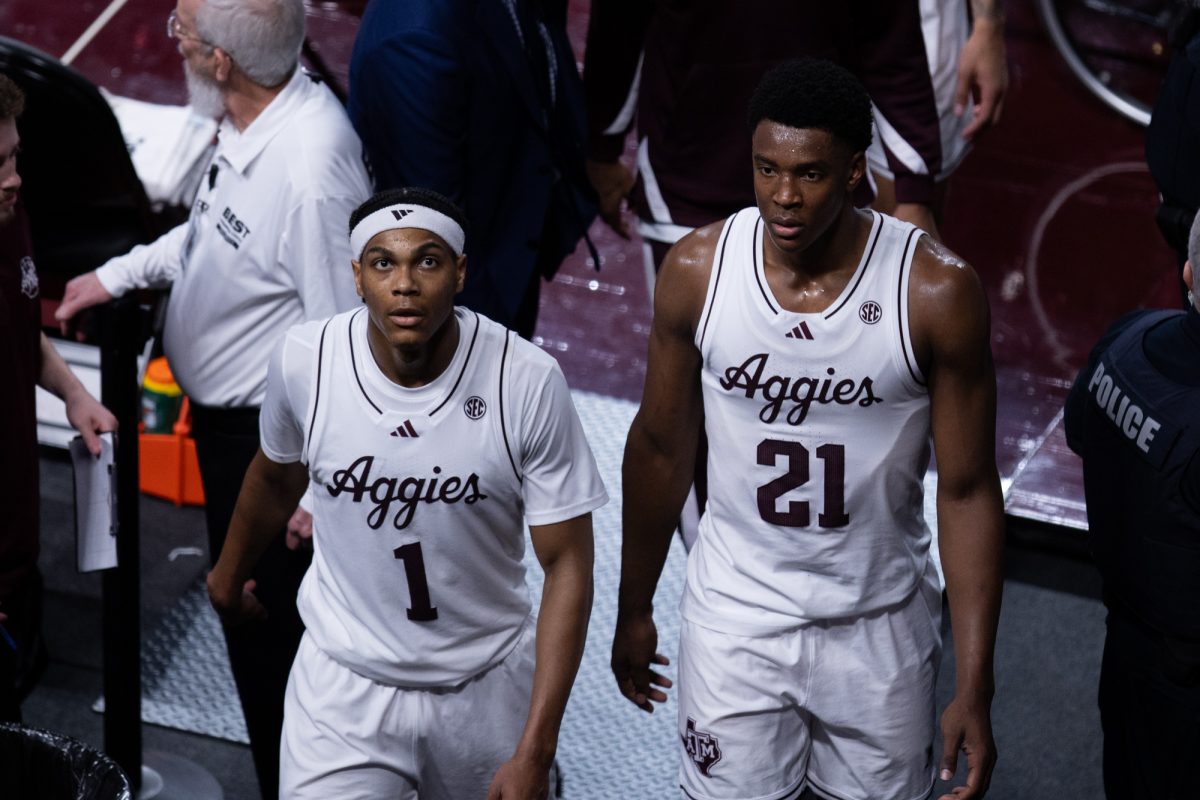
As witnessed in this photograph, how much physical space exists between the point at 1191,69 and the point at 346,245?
186cm

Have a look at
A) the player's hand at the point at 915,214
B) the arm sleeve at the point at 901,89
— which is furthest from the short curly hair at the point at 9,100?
the player's hand at the point at 915,214

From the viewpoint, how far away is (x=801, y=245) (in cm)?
287

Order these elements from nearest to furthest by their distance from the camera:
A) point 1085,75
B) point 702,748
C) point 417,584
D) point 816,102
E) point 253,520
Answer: point 816,102 → point 417,584 → point 702,748 → point 253,520 → point 1085,75

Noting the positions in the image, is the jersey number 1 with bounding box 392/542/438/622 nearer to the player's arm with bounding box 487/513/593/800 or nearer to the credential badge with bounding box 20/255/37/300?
the player's arm with bounding box 487/513/593/800

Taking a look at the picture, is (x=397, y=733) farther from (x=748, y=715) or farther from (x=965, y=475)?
(x=965, y=475)

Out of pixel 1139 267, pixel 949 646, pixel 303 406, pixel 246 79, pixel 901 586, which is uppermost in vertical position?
pixel 246 79

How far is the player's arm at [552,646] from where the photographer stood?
2885 millimetres

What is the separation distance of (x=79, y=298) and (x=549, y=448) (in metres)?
1.43

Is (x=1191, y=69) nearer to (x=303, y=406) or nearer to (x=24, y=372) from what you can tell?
(x=303, y=406)

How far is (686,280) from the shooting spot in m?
3.03

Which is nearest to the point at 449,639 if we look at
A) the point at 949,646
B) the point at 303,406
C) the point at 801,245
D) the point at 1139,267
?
the point at 303,406

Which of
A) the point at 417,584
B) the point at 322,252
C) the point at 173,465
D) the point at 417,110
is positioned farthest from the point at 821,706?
the point at 173,465

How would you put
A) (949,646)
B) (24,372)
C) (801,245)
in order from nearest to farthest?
(801,245)
(24,372)
(949,646)

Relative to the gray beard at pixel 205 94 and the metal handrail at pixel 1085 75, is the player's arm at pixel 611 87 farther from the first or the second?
the metal handrail at pixel 1085 75
